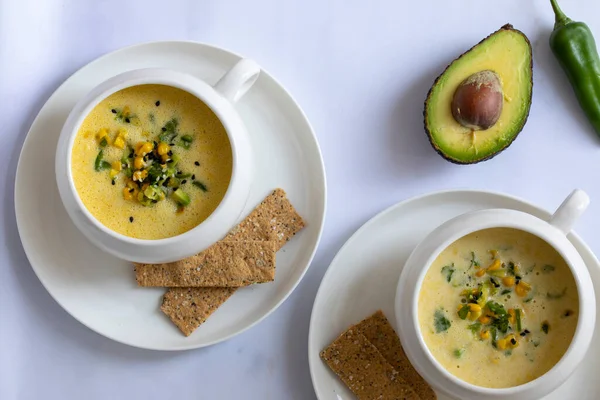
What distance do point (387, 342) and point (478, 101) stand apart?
686mm

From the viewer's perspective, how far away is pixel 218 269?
192 cm

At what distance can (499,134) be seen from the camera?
1893 mm

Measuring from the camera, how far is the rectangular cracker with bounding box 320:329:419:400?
6.16ft

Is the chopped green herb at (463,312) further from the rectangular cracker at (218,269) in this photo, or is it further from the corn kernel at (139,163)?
the corn kernel at (139,163)

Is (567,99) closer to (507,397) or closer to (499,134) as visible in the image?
(499,134)

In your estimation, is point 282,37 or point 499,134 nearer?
point 499,134

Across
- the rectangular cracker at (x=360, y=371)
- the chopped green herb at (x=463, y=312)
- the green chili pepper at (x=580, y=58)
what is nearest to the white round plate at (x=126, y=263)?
the rectangular cracker at (x=360, y=371)

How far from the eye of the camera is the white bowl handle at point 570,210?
64.1 inches

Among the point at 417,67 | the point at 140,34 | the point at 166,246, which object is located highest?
the point at 417,67

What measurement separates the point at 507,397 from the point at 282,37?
1163 millimetres

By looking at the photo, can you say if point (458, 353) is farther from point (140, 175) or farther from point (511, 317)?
point (140, 175)

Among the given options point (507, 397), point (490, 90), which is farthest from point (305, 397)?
point (490, 90)

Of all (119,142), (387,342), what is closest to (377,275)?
(387,342)

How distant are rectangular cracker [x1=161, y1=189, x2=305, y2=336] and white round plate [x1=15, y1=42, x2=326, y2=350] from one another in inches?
1.0
